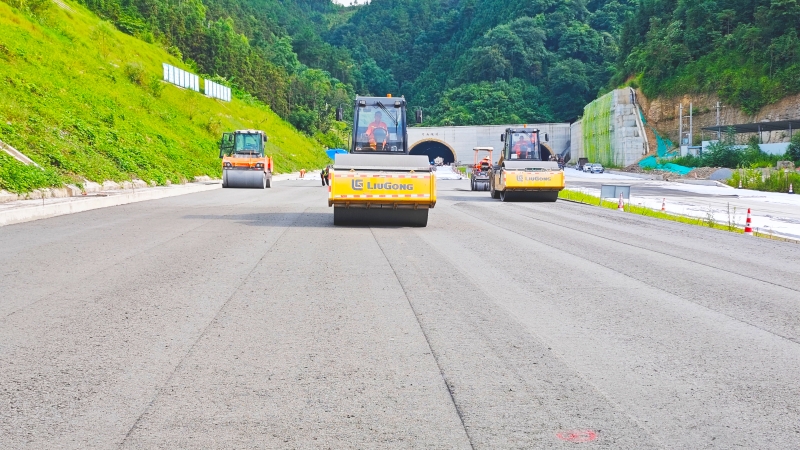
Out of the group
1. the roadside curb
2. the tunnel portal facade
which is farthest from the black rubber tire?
the tunnel portal facade

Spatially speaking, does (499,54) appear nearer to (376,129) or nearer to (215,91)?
(215,91)

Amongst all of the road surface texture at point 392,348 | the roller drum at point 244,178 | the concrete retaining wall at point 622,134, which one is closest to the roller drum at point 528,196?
the roller drum at point 244,178

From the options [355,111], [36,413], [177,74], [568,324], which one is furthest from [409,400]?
[177,74]

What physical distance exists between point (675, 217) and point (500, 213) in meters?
5.25

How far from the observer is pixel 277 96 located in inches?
4503

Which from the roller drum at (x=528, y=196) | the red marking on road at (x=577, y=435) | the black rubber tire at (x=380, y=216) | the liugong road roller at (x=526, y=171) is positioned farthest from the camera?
the roller drum at (x=528, y=196)

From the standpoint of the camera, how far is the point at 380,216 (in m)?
18.0

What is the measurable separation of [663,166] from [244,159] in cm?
4924

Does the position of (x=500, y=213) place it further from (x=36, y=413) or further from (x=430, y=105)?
(x=430, y=105)

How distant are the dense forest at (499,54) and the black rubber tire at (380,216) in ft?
204

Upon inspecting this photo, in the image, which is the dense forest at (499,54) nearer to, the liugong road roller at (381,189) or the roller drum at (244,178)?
the roller drum at (244,178)

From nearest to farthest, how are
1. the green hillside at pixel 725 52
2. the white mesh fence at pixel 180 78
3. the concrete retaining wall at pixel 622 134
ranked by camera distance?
the white mesh fence at pixel 180 78 < the green hillside at pixel 725 52 < the concrete retaining wall at pixel 622 134

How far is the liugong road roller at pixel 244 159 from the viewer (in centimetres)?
3797

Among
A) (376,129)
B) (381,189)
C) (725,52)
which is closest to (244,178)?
(376,129)
